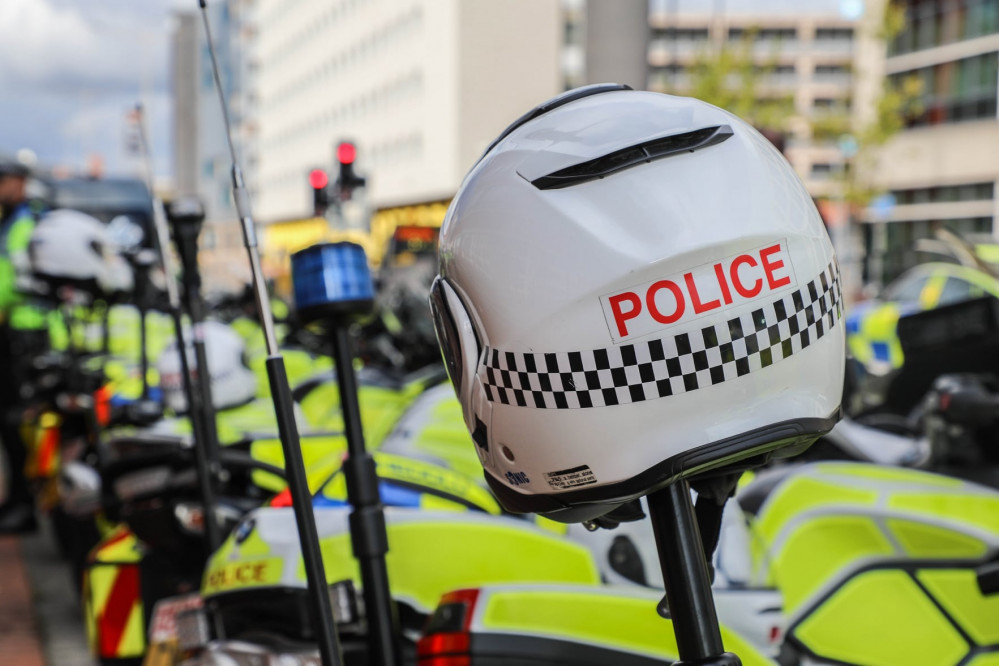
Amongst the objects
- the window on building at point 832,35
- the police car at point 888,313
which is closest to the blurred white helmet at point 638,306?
the police car at point 888,313

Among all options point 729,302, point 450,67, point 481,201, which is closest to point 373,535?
point 481,201

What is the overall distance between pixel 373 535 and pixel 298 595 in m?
0.22

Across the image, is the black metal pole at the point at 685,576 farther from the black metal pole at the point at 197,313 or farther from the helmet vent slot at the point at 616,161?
the black metal pole at the point at 197,313

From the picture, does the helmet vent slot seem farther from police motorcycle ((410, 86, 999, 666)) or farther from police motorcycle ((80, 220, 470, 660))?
police motorcycle ((80, 220, 470, 660))

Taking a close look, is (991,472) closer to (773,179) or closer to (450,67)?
(773,179)

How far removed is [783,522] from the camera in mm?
2285

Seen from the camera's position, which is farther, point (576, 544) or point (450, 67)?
point (450, 67)

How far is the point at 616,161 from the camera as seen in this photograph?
121cm

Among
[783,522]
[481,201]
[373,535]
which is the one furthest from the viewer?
[783,522]

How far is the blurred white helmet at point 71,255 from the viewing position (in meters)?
5.49

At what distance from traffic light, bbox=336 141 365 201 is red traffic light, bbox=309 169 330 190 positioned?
1.64 ft

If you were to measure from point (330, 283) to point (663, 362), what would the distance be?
0.79 m

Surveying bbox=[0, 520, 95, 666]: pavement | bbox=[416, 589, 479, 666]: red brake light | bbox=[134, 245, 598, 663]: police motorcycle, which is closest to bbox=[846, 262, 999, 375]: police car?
bbox=[0, 520, 95, 666]: pavement

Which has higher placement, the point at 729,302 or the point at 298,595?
the point at 729,302
